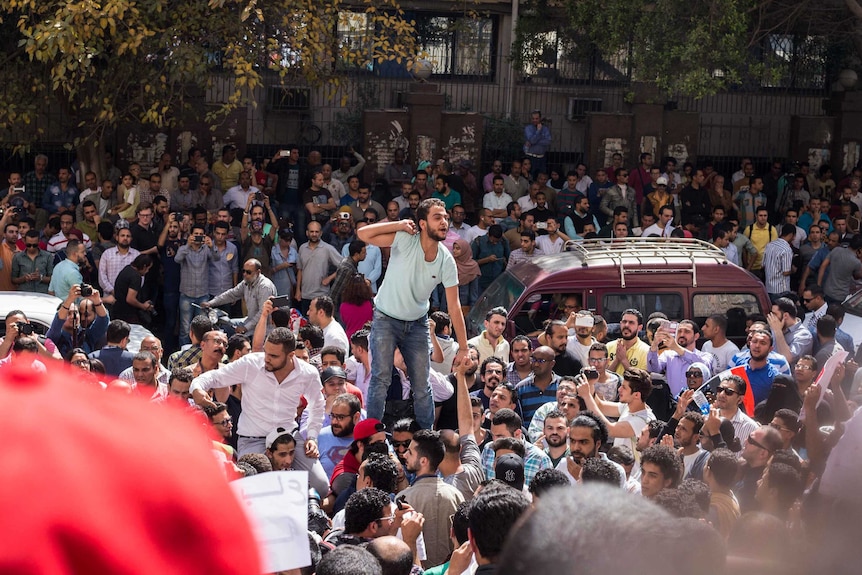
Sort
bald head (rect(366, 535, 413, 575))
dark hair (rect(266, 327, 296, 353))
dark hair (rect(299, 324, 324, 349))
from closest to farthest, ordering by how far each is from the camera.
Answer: bald head (rect(366, 535, 413, 575)), dark hair (rect(266, 327, 296, 353)), dark hair (rect(299, 324, 324, 349))

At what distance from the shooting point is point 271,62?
16.2 meters

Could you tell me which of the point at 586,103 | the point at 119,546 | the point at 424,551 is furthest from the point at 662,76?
the point at 119,546

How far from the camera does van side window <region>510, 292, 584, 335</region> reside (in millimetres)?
11906

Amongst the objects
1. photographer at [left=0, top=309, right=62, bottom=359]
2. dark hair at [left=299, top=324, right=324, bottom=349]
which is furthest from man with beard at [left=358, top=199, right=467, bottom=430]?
photographer at [left=0, top=309, right=62, bottom=359]

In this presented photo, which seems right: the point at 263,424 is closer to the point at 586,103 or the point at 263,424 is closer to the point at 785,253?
the point at 785,253

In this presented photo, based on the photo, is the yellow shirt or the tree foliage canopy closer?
the yellow shirt

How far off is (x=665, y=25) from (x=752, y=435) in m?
10.4

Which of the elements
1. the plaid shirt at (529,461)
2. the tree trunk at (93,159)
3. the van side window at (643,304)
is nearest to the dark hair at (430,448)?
the plaid shirt at (529,461)

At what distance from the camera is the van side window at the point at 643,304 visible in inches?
472

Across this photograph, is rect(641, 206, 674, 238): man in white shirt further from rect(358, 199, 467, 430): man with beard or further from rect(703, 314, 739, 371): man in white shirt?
rect(358, 199, 467, 430): man with beard

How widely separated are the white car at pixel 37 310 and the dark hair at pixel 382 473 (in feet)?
15.7

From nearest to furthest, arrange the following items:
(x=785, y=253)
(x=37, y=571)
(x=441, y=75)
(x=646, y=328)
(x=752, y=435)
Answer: (x=37, y=571)
(x=752, y=435)
(x=646, y=328)
(x=785, y=253)
(x=441, y=75)

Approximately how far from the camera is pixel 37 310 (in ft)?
36.6

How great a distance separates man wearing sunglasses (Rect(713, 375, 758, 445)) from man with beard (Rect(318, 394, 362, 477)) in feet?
8.66
